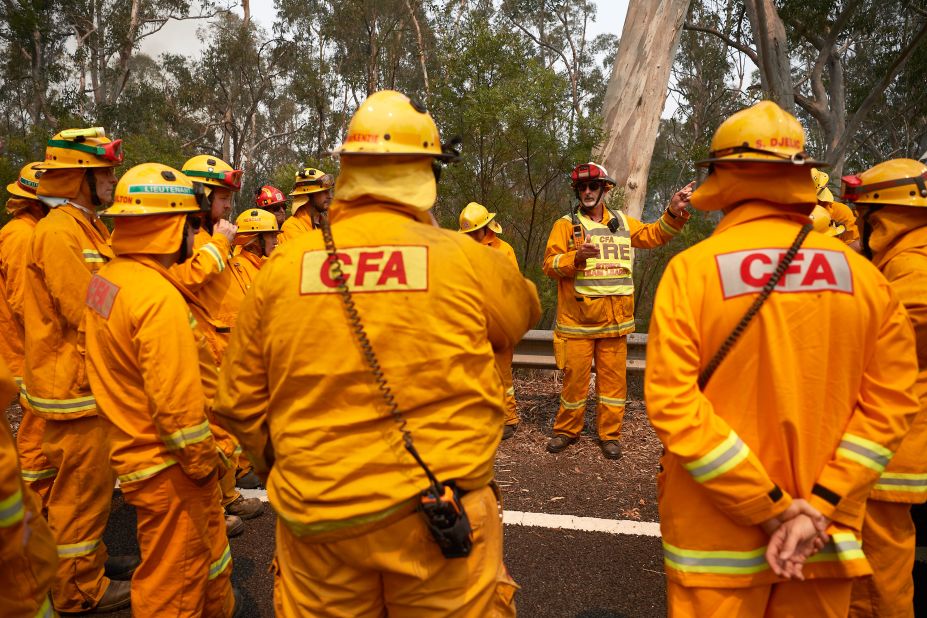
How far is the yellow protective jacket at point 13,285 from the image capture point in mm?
4160

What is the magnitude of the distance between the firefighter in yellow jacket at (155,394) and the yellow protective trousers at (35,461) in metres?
1.64

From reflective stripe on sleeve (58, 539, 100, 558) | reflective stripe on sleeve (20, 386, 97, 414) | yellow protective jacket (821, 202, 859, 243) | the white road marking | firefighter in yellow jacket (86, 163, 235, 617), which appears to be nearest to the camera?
firefighter in yellow jacket (86, 163, 235, 617)

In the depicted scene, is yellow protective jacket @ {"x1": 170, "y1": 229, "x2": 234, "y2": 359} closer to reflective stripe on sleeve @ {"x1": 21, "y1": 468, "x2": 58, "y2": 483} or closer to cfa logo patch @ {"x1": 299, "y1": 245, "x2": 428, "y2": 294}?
reflective stripe on sleeve @ {"x1": 21, "y1": 468, "x2": 58, "y2": 483}

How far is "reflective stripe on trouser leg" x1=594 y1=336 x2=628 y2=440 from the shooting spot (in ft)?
18.3

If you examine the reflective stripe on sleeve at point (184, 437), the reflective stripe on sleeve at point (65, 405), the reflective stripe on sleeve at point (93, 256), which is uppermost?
the reflective stripe on sleeve at point (93, 256)

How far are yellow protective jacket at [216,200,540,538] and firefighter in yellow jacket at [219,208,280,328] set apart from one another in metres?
3.60

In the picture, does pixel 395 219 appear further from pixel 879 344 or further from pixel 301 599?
pixel 879 344

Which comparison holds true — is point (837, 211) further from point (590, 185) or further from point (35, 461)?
point (35, 461)

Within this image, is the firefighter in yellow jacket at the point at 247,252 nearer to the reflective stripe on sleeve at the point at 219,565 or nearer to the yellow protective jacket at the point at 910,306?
the reflective stripe on sleeve at the point at 219,565

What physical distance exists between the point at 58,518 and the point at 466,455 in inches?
109

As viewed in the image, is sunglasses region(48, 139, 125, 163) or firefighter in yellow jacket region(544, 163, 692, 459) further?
firefighter in yellow jacket region(544, 163, 692, 459)

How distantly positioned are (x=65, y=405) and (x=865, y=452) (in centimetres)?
385

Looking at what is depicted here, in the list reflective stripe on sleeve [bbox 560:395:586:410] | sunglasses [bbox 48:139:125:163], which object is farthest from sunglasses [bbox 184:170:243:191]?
reflective stripe on sleeve [bbox 560:395:586:410]

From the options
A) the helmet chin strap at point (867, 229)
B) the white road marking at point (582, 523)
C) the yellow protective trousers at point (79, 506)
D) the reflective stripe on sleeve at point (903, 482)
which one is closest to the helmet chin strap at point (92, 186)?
the yellow protective trousers at point (79, 506)
